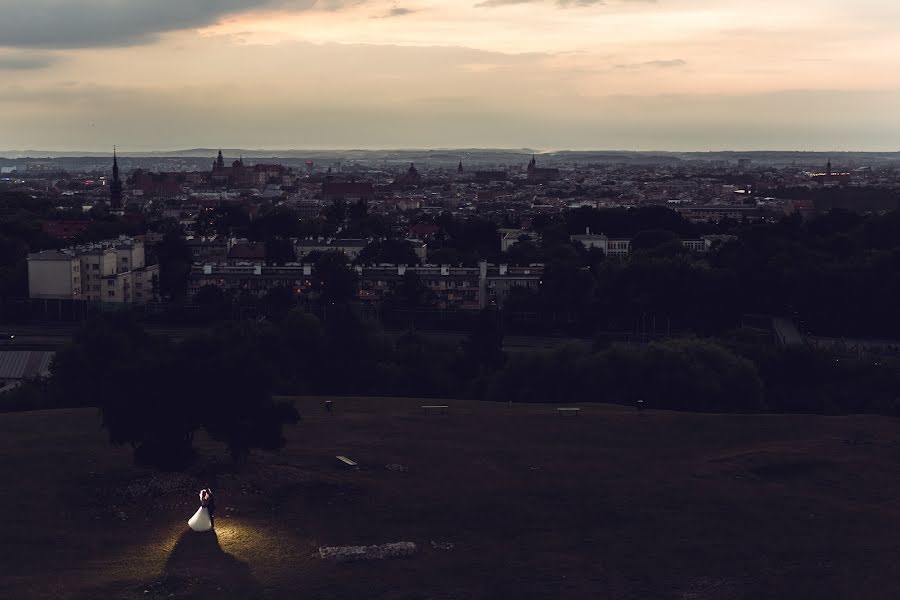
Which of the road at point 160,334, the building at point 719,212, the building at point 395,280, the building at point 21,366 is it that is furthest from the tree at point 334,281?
the building at point 719,212

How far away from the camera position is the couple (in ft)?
51.2

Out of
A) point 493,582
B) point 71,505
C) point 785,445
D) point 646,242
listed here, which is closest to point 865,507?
point 785,445

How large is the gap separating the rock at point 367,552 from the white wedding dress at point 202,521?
1.76 metres

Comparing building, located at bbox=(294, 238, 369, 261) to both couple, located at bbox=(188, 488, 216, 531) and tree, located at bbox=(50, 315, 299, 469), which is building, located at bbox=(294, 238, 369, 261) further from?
couple, located at bbox=(188, 488, 216, 531)

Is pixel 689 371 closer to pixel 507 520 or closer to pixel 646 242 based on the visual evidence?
pixel 507 520

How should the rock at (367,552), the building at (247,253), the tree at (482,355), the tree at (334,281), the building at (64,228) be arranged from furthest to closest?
1. the building at (64,228)
2. the building at (247,253)
3. the tree at (334,281)
4. the tree at (482,355)
5. the rock at (367,552)

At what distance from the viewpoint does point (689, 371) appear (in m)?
29.4

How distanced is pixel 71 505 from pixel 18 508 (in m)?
0.76

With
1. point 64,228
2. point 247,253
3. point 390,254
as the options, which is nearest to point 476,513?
point 390,254

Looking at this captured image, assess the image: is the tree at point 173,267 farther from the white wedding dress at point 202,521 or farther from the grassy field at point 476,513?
the white wedding dress at point 202,521

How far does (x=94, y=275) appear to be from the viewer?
53.4 m

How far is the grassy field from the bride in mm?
265

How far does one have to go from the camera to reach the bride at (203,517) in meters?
15.6

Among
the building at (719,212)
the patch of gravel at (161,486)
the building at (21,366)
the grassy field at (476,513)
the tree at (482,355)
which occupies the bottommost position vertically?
the building at (21,366)
